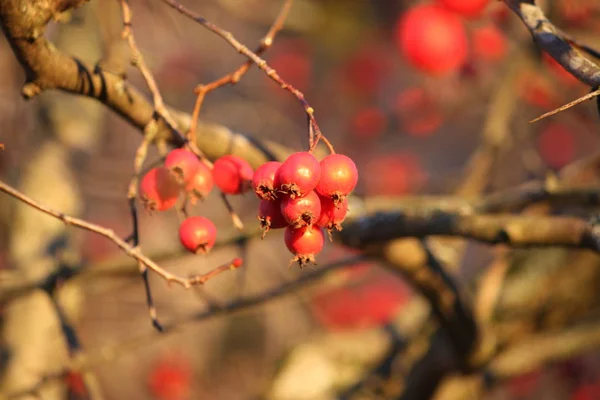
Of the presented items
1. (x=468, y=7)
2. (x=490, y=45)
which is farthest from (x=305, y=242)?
(x=490, y=45)

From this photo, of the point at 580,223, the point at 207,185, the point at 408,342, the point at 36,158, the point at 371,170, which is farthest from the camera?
the point at 371,170

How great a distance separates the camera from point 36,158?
2.88 metres

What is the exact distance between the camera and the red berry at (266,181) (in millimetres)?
1059

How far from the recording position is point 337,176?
104 cm

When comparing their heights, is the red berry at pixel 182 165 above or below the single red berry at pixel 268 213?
above

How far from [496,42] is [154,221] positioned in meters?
2.45

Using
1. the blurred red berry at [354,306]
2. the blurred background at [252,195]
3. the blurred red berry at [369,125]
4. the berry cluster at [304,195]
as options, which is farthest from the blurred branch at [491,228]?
the blurred red berry at [354,306]

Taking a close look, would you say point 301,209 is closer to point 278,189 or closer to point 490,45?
point 278,189

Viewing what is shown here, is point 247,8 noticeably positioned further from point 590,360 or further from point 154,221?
point 590,360

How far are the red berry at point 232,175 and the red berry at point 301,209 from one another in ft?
0.59

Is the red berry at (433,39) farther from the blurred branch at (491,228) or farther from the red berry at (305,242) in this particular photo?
the red berry at (305,242)

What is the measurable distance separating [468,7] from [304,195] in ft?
7.21

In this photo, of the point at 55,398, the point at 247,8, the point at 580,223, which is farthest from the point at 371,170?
the point at 580,223

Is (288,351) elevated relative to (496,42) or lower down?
lower down
